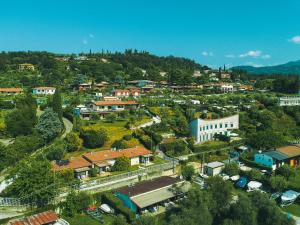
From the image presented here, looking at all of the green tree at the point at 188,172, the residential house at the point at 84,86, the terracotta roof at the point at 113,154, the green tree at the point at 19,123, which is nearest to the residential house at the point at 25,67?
the residential house at the point at 84,86

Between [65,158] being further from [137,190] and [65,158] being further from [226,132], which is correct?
[226,132]

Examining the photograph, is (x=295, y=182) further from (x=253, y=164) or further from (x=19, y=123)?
(x=19, y=123)

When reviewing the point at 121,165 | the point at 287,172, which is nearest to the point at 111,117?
the point at 121,165

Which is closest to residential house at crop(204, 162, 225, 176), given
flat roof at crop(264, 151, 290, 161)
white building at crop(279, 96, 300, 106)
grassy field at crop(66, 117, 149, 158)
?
flat roof at crop(264, 151, 290, 161)

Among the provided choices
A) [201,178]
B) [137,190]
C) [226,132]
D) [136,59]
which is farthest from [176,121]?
[136,59]

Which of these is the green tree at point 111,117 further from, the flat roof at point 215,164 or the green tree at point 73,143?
the flat roof at point 215,164
